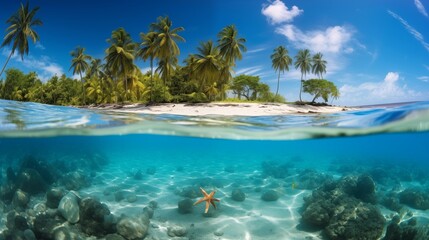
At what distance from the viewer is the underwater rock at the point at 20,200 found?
9.67m

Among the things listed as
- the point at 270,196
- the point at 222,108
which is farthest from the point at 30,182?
the point at 222,108

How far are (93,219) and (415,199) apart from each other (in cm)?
1074

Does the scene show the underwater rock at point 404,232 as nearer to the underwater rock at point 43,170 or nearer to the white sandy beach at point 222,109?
the underwater rock at point 43,170

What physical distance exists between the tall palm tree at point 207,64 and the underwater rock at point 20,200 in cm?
3498

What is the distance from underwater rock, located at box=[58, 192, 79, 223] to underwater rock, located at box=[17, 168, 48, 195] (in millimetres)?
3229

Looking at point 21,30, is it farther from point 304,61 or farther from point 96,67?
point 304,61

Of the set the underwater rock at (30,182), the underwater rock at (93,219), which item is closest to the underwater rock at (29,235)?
the underwater rock at (93,219)

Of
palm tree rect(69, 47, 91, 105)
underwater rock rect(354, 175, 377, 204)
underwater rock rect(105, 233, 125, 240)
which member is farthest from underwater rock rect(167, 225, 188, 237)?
palm tree rect(69, 47, 91, 105)

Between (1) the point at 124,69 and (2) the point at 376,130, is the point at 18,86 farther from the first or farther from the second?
(2) the point at 376,130

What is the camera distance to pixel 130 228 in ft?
25.9

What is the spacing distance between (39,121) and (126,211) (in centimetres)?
572

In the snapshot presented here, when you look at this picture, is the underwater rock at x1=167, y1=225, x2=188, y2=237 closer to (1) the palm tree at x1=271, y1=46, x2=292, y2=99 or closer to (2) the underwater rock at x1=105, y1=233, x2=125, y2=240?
(2) the underwater rock at x1=105, y1=233, x2=125, y2=240

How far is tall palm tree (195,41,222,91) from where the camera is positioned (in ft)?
142

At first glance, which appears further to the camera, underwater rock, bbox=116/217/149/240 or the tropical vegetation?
the tropical vegetation
